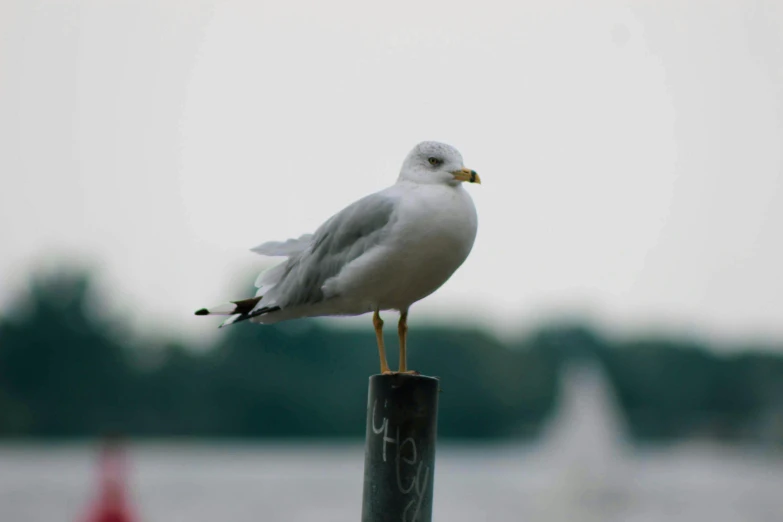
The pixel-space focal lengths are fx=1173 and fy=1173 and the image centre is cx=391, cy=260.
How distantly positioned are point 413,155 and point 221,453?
48.2m

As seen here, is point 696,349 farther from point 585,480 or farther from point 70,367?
point 585,480

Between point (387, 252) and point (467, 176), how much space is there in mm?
375

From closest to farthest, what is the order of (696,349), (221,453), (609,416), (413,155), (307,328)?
(413,155) < (609,416) < (221,453) < (307,328) < (696,349)

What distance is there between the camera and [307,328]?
181 ft

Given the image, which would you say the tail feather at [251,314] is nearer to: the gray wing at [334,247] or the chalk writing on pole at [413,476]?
the gray wing at [334,247]

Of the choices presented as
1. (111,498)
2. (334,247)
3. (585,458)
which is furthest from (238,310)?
(585,458)

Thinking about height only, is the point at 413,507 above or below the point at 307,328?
below

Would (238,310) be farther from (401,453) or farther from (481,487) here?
(481,487)

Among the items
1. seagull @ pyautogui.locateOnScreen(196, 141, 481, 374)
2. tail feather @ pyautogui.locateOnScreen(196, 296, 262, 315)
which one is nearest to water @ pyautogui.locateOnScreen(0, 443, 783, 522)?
tail feather @ pyautogui.locateOnScreen(196, 296, 262, 315)

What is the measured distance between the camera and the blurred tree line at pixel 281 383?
51.3 meters

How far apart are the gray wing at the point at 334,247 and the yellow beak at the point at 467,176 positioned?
0.78 feet

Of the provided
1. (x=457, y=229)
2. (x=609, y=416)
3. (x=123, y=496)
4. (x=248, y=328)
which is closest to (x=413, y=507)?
(x=457, y=229)

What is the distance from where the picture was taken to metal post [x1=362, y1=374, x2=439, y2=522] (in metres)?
3.73

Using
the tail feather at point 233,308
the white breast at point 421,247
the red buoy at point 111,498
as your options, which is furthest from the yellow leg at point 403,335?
the red buoy at point 111,498
